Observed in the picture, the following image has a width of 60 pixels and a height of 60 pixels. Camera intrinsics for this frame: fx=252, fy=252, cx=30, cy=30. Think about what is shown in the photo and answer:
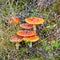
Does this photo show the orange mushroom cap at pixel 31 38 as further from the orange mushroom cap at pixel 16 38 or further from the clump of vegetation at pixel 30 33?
the orange mushroom cap at pixel 16 38

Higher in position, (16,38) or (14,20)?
(14,20)

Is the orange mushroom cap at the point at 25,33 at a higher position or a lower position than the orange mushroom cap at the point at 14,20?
lower

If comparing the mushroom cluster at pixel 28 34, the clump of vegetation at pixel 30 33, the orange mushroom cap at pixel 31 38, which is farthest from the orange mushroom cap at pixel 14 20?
the orange mushroom cap at pixel 31 38

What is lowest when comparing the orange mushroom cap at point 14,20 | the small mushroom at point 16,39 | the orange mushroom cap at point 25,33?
the small mushroom at point 16,39

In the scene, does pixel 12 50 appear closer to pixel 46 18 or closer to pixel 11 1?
pixel 46 18

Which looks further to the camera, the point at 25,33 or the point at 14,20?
the point at 14,20

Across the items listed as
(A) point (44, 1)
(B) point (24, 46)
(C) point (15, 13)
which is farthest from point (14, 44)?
(A) point (44, 1)

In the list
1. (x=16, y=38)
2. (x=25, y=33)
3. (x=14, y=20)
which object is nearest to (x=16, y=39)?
(x=16, y=38)

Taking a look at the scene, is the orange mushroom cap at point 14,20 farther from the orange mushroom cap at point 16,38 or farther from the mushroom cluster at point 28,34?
the orange mushroom cap at point 16,38

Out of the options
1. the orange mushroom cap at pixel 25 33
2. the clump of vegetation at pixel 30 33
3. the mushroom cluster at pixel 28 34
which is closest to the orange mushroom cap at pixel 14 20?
the clump of vegetation at pixel 30 33

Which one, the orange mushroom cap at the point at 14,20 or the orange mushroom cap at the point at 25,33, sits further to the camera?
the orange mushroom cap at the point at 14,20

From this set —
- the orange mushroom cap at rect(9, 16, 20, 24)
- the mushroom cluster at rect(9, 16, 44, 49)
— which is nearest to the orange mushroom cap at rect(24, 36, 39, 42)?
the mushroom cluster at rect(9, 16, 44, 49)

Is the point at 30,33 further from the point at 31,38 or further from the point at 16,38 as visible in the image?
the point at 16,38
